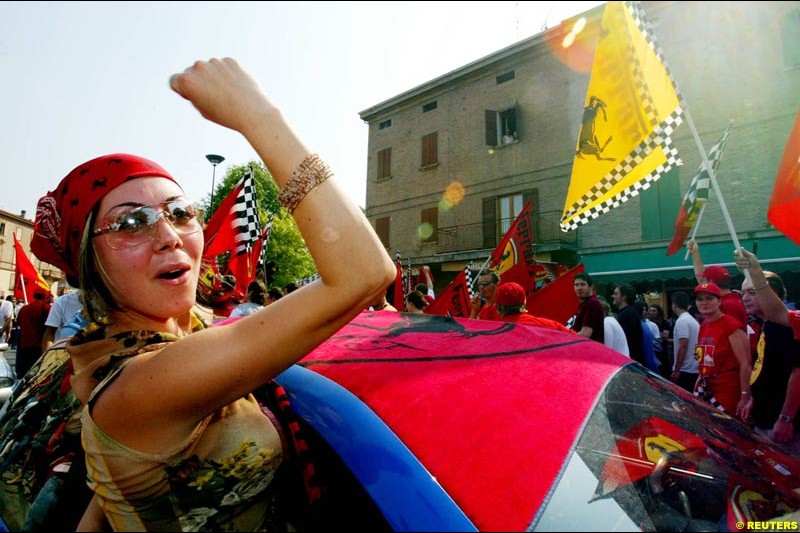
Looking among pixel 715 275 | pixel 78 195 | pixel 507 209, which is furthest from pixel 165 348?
pixel 507 209

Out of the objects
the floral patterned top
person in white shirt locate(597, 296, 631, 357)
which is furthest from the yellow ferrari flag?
the floral patterned top

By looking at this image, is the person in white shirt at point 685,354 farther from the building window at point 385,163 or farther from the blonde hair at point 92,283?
the building window at point 385,163

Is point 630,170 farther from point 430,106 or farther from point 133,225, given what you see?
point 430,106

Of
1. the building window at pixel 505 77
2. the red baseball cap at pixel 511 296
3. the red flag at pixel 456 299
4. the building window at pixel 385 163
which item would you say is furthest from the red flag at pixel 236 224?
the building window at pixel 385 163

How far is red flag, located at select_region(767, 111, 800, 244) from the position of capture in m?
3.45

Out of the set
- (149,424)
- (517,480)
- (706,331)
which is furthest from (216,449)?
(706,331)

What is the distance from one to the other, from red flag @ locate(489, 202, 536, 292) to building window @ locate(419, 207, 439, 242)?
1270 centimetres

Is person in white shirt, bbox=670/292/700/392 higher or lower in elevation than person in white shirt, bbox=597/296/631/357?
lower

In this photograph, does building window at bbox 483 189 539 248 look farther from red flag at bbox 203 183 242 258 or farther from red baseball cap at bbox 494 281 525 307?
red baseball cap at bbox 494 281 525 307

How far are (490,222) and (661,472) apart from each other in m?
17.7

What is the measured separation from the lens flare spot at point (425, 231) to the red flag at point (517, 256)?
1291cm

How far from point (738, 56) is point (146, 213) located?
655 inches

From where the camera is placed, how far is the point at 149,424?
0.90 metres

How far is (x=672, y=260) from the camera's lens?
13383 mm
